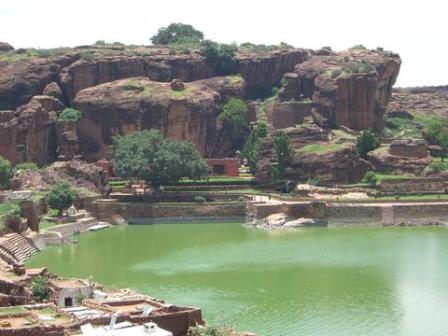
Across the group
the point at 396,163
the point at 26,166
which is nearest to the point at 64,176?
the point at 26,166

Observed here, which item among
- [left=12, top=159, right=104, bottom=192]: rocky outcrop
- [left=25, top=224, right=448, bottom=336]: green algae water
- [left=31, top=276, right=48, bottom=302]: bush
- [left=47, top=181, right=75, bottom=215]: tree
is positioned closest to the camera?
[left=31, top=276, right=48, bottom=302]: bush

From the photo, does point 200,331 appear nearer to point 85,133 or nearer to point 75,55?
point 85,133

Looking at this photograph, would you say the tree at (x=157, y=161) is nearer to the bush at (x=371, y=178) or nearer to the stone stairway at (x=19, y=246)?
the bush at (x=371, y=178)

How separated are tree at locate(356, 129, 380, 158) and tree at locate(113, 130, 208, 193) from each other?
460 inches

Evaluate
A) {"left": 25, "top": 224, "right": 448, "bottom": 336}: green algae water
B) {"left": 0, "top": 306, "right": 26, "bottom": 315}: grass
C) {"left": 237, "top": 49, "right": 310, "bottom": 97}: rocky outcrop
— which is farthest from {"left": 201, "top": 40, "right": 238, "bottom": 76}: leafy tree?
{"left": 0, "top": 306, "right": 26, "bottom": 315}: grass

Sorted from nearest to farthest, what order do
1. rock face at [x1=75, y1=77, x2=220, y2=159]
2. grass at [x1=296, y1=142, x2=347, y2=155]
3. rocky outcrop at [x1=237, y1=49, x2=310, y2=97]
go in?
grass at [x1=296, y1=142, x2=347, y2=155] < rock face at [x1=75, y1=77, x2=220, y2=159] < rocky outcrop at [x1=237, y1=49, x2=310, y2=97]

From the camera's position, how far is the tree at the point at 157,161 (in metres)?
67.8

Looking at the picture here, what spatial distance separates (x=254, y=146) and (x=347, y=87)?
37.8 feet

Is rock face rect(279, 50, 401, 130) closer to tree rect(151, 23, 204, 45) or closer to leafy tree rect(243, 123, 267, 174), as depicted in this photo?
leafy tree rect(243, 123, 267, 174)

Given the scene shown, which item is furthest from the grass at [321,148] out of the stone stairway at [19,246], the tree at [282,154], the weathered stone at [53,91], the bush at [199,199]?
the stone stairway at [19,246]

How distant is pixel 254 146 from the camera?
73688mm

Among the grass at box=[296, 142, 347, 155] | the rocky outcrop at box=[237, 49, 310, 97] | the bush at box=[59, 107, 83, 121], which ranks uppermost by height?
the rocky outcrop at box=[237, 49, 310, 97]

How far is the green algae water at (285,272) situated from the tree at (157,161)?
246 inches

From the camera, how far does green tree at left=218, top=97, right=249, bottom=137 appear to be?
264 feet
